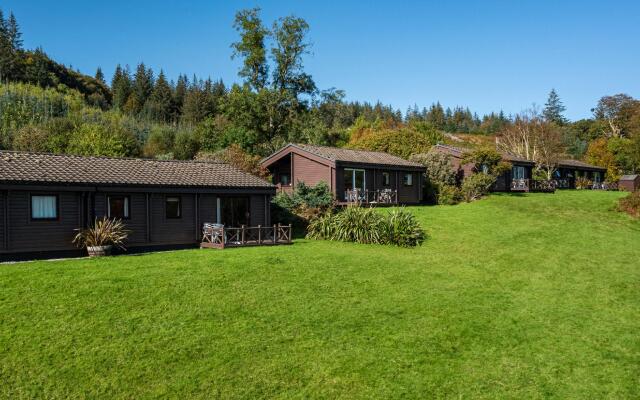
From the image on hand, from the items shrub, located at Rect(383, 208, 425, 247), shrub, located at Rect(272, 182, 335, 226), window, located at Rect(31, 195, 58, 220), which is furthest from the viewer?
shrub, located at Rect(272, 182, 335, 226)

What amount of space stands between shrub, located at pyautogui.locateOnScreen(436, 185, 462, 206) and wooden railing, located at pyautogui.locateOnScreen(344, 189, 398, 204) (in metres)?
3.97

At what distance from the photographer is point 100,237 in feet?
64.5

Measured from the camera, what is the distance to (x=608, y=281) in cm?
1886

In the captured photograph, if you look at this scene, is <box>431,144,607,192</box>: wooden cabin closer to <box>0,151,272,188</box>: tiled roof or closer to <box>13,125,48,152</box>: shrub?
<box>0,151,272,188</box>: tiled roof

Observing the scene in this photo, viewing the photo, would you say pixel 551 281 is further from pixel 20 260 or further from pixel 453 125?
pixel 453 125

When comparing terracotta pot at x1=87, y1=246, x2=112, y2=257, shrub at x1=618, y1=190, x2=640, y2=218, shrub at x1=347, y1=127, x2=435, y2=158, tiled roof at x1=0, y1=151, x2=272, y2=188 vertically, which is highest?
shrub at x1=347, y1=127, x2=435, y2=158

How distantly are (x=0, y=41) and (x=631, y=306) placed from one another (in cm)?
12196

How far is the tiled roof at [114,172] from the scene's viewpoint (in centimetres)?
1944

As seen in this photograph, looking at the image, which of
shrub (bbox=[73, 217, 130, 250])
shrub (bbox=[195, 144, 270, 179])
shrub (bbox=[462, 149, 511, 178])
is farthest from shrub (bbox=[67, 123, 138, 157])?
shrub (bbox=[462, 149, 511, 178])

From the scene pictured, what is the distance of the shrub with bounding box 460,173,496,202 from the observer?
39.2 meters

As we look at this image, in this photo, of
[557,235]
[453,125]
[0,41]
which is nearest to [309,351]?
[557,235]

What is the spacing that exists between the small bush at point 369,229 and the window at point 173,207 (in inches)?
268

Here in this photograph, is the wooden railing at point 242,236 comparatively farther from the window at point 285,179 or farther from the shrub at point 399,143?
the shrub at point 399,143

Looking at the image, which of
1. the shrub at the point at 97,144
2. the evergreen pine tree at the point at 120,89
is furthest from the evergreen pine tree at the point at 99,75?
the shrub at the point at 97,144
